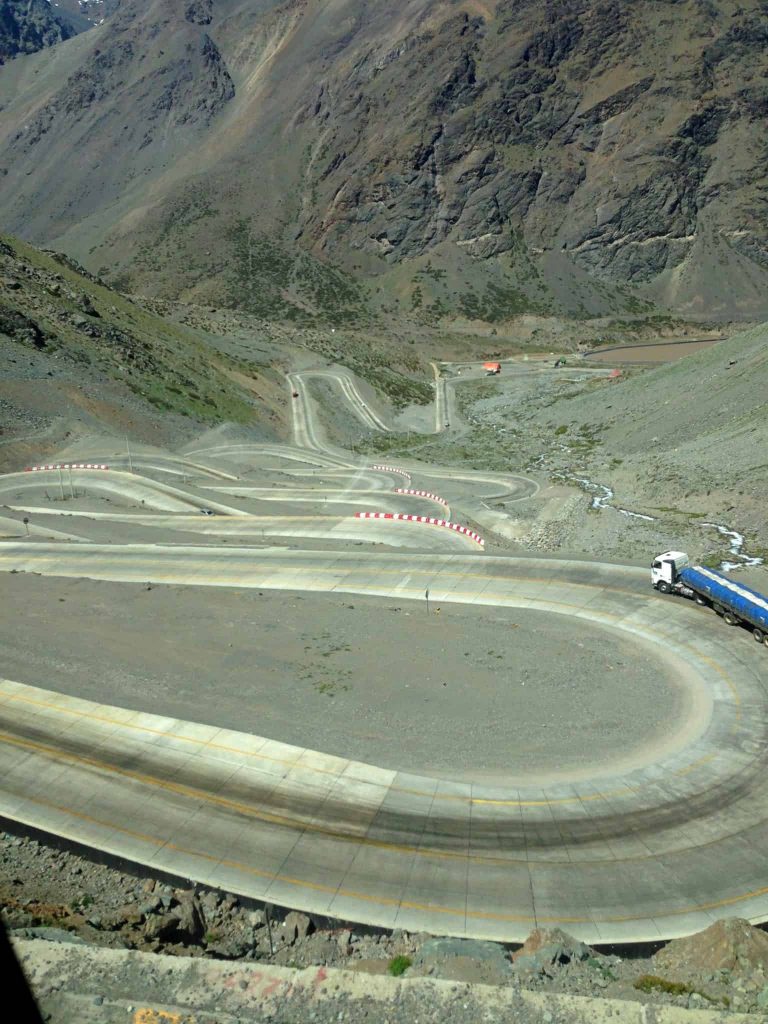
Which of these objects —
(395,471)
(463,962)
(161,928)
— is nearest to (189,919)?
(161,928)

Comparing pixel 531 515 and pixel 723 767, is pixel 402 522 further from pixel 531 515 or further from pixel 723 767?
pixel 723 767

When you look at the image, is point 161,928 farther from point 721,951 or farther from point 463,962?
point 721,951

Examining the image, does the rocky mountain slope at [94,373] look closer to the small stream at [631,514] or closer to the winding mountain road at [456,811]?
the small stream at [631,514]

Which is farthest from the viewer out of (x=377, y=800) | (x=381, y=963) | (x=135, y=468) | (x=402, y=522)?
(x=135, y=468)

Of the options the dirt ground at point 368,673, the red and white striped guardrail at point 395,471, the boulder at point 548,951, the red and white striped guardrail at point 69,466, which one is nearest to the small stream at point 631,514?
the red and white striped guardrail at point 395,471

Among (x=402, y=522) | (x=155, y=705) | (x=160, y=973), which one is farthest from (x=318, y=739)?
(x=402, y=522)
